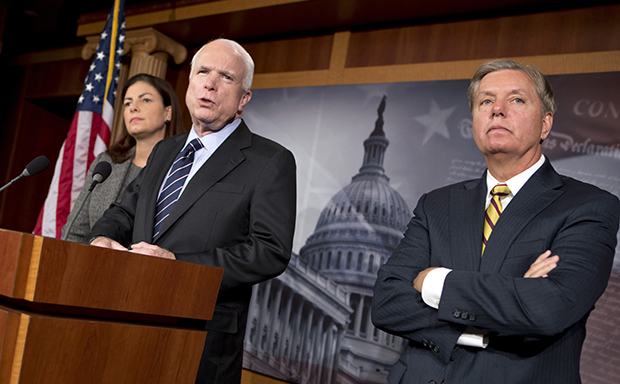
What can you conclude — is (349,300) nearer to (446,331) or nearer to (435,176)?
(435,176)

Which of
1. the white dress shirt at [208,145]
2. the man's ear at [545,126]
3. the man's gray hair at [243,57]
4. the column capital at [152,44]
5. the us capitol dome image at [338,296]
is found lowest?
the us capitol dome image at [338,296]

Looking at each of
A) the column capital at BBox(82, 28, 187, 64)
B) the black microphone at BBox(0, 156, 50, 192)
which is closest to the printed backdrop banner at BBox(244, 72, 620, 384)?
the column capital at BBox(82, 28, 187, 64)

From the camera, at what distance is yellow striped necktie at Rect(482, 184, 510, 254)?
5.51ft

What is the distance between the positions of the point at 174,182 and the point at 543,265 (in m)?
1.20

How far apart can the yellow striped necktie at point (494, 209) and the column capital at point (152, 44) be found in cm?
362

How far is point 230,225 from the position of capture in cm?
176

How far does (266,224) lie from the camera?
1735 mm

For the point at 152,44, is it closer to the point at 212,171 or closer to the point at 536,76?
the point at 212,171

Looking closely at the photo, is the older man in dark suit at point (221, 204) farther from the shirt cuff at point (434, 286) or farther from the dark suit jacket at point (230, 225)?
the shirt cuff at point (434, 286)

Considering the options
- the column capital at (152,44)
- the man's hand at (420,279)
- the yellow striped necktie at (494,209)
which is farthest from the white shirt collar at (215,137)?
the column capital at (152,44)

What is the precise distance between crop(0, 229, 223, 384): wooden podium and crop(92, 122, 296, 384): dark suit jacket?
1.16 feet

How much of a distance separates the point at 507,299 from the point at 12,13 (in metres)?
6.17

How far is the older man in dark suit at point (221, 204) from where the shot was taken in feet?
5.43

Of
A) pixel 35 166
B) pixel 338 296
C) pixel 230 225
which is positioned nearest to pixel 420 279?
pixel 230 225
